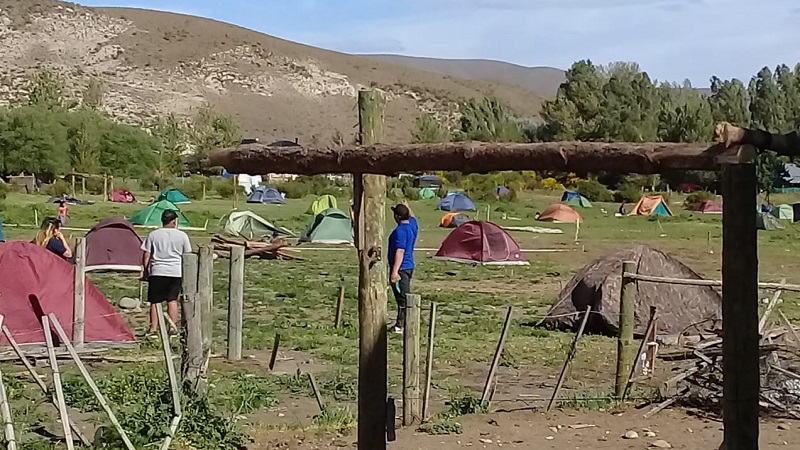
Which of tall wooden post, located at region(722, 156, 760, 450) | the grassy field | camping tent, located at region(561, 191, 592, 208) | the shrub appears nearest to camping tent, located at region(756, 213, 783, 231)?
the grassy field

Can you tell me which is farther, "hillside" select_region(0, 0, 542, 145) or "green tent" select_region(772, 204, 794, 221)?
"hillside" select_region(0, 0, 542, 145)

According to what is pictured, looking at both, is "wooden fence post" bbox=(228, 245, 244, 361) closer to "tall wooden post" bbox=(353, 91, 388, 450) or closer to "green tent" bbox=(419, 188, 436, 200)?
"tall wooden post" bbox=(353, 91, 388, 450)

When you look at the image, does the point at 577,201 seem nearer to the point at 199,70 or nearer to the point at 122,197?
the point at 122,197

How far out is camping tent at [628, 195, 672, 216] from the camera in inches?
1769

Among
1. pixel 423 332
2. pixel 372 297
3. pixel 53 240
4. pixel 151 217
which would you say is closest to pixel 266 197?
pixel 151 217

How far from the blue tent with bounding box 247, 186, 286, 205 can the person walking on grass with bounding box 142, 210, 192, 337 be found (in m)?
39.4

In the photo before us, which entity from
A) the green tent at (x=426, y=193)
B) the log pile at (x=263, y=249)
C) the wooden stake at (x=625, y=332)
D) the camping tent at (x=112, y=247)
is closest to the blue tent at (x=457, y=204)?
the green tent at (x=426, y=193)

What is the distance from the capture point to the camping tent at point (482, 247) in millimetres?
24625

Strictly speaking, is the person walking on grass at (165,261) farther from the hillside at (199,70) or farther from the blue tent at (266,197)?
the hillside at (199,70)

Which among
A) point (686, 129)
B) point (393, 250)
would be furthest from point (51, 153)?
point (393, 250)

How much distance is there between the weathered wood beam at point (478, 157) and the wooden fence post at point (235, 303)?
20.8 feet

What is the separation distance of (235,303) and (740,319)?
825 cm

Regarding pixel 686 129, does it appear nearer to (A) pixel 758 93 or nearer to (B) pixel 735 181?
(A) pixel 758 93

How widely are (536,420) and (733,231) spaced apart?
5.05 metres
